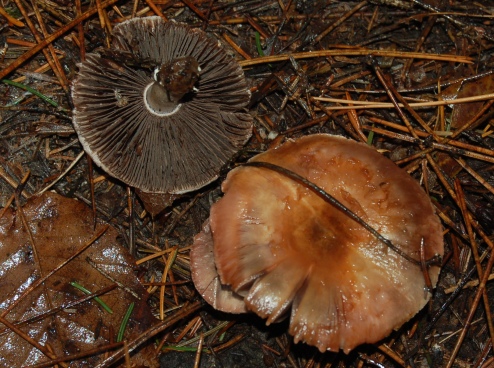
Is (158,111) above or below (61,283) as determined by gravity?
above

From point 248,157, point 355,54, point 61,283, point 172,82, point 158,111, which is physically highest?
point 172,82

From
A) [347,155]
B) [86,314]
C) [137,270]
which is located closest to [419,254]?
[347,155]

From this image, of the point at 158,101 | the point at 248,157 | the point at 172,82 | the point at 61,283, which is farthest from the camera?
the point at 248,157

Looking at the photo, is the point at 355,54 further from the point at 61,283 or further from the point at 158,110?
the point at 61,283

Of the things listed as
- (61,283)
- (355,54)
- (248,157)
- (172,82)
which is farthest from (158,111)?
(355,54)

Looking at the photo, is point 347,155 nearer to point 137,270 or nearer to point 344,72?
point 344,72

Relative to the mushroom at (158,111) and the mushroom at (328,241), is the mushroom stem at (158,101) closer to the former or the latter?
the mushroom at (158,111)

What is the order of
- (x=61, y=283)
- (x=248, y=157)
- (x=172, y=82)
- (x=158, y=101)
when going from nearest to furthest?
(x=172, y=82) → (x=158, y=101) → (x=61, y=283) → (x=248, y=157)
